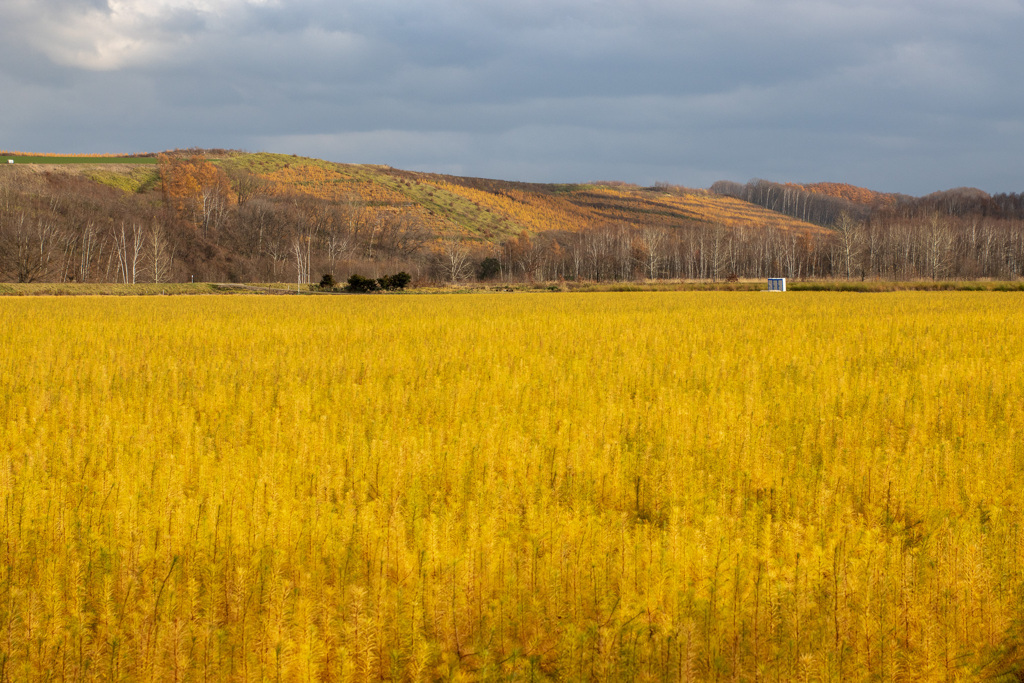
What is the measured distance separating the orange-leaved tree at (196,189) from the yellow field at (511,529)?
3882 inches

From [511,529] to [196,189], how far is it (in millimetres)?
119242

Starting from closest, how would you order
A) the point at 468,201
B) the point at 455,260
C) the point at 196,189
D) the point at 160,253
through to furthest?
the point at 160,253
the point at 455,260
the point at 196,189
the point at 468,201

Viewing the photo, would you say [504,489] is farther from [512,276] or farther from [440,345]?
[512,276]

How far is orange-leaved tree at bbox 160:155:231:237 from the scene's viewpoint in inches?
3939

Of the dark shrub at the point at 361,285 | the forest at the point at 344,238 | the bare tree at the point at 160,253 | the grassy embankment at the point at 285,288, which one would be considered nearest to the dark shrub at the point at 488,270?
the forest at the point at 344,238

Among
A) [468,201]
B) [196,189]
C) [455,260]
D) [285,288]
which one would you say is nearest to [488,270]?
[455,260]

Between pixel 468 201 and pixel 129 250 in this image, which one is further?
pixel 468 201

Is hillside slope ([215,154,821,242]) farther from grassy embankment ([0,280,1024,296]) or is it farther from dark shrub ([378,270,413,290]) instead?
dark shrub ([378,270,413,290])

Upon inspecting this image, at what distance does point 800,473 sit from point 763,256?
12381cm

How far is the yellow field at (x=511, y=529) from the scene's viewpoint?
111 inches

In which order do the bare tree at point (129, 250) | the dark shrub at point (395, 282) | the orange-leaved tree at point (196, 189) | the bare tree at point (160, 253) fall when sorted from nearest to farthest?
1. the dark shrub at point (395, 282)
2. the bare tree at point (129, 250)
3. the bare tree at point (160, 253)
4. the orange-leaved tree at point (196, 189)

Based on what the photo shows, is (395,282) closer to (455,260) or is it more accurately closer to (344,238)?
(455,260)

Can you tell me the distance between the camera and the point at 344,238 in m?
108

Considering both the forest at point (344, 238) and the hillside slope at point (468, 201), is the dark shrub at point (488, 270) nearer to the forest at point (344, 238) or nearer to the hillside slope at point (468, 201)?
the forest at point (344, 238)
